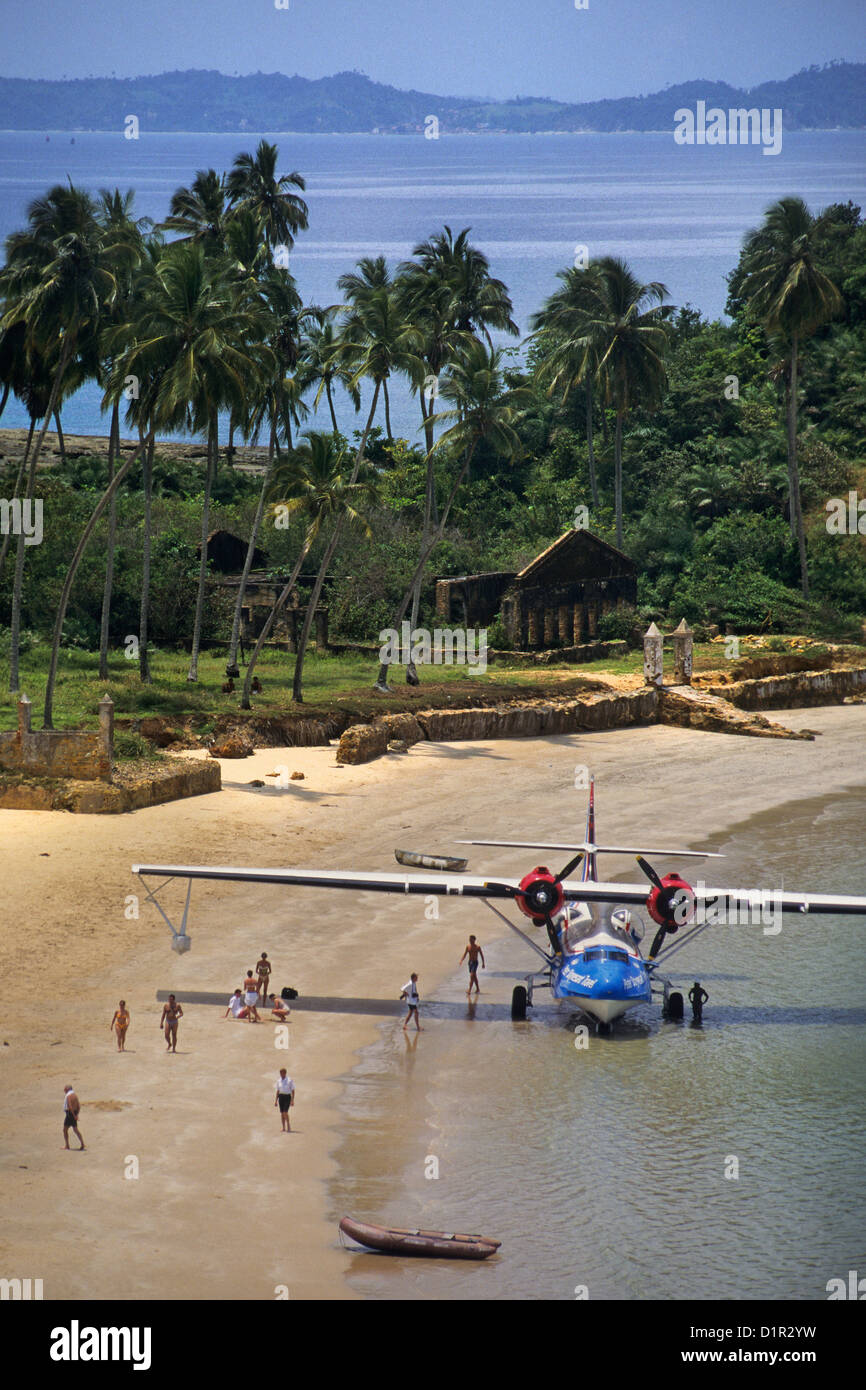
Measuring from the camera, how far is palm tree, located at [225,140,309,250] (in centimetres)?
7256

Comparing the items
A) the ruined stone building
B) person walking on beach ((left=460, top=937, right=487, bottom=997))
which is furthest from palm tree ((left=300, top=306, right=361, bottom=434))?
person walking on beach ((left=460, top=937, right=487, bottom=997))

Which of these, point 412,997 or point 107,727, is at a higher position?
point 107,727

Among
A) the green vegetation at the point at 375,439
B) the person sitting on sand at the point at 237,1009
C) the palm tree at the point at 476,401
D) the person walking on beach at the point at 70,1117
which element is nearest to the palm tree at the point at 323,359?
the green vegetation at the point at 375,439

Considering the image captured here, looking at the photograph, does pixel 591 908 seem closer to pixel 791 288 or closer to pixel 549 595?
pixel 549 595

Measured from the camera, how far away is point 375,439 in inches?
3607

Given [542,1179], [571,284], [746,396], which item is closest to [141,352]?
[542,1179]

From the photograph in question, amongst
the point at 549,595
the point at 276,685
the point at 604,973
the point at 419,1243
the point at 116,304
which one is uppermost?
the point at 116,304

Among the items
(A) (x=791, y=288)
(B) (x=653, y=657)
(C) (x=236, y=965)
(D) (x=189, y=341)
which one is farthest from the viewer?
(A) (x=791, y=288)

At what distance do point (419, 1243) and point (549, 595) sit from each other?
162ft

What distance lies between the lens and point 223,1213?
18938 mm

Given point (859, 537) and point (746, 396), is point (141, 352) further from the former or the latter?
point (746, 396)

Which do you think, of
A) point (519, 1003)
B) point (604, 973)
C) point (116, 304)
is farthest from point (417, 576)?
point (604, 973)

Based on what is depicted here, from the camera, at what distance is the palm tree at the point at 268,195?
7256 centimetres

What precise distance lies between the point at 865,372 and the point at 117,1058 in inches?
2923
